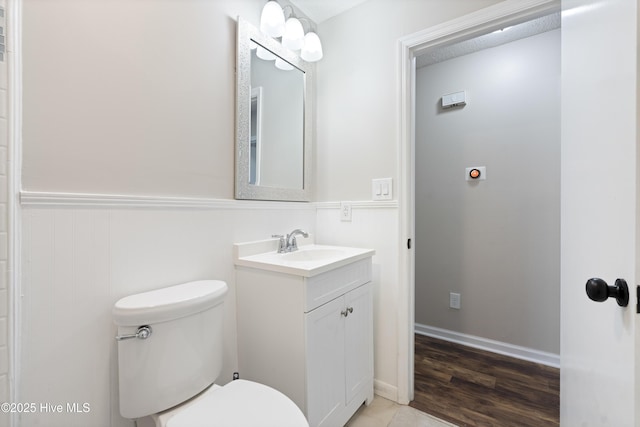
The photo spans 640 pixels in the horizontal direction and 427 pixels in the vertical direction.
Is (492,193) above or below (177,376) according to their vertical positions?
above

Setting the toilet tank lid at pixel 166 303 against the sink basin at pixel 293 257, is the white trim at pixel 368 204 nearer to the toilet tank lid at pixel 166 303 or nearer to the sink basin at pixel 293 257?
the sink basin at pixel 293 257

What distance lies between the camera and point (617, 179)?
Result: 2.12ft

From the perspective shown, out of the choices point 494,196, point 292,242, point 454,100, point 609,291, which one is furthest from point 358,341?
point 454,100

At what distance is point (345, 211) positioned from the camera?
5.87 ft

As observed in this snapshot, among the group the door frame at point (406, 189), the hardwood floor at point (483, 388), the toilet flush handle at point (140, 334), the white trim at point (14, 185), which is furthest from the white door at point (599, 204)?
the white trim at point (14, 185)

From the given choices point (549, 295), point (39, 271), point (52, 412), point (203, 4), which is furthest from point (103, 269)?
point (549, 295)

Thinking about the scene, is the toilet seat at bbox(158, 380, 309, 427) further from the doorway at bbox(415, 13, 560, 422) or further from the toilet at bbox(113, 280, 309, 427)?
the doorway at bbox(415, 13, 560, 422)

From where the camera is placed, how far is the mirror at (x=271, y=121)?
1425 mm

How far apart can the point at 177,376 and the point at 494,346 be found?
7.28 feet

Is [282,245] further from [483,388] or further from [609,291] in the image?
[483,388]

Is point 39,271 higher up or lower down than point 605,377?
higher up

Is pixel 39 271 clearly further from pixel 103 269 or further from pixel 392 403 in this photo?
pixel 392 403

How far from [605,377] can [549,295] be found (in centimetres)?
153

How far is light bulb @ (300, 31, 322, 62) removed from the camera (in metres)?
1.67
